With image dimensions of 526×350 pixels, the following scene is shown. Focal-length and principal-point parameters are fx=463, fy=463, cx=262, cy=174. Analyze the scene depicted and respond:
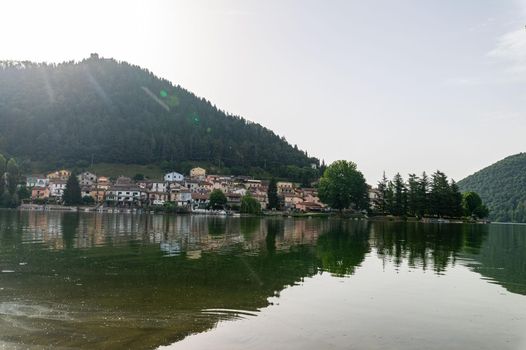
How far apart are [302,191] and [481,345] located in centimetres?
16859

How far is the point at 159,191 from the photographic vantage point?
16425 centimetres

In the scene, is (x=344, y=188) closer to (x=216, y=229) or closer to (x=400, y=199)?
(x=400, y=199)

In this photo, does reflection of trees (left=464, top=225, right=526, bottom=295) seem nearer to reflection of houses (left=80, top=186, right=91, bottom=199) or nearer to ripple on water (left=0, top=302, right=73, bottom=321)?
ripple on water (left=0, top=302, right=73, bottom=321)

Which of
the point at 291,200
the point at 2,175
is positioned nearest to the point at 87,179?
the point at 2,175

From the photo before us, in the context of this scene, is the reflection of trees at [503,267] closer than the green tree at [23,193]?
Yes

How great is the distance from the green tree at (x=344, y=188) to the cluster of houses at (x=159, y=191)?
15510 mm

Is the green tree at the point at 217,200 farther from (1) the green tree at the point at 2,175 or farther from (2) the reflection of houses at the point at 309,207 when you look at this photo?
(1) the green tree at the point at 2,175

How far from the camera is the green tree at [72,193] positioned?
448ft

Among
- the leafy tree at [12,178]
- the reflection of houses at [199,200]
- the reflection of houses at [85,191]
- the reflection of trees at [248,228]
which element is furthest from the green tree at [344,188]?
the leafy tree at [12,178]

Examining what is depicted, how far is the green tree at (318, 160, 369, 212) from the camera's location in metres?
137

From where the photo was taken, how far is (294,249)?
35.9m

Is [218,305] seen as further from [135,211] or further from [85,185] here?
→ [85,185]

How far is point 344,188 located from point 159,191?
6674 cm

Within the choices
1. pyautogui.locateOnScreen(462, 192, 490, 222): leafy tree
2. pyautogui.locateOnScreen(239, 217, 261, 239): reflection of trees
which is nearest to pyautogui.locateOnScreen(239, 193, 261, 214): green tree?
pyautogui.locateOnScreen(239, 217, 261, 239): reflection of trees
